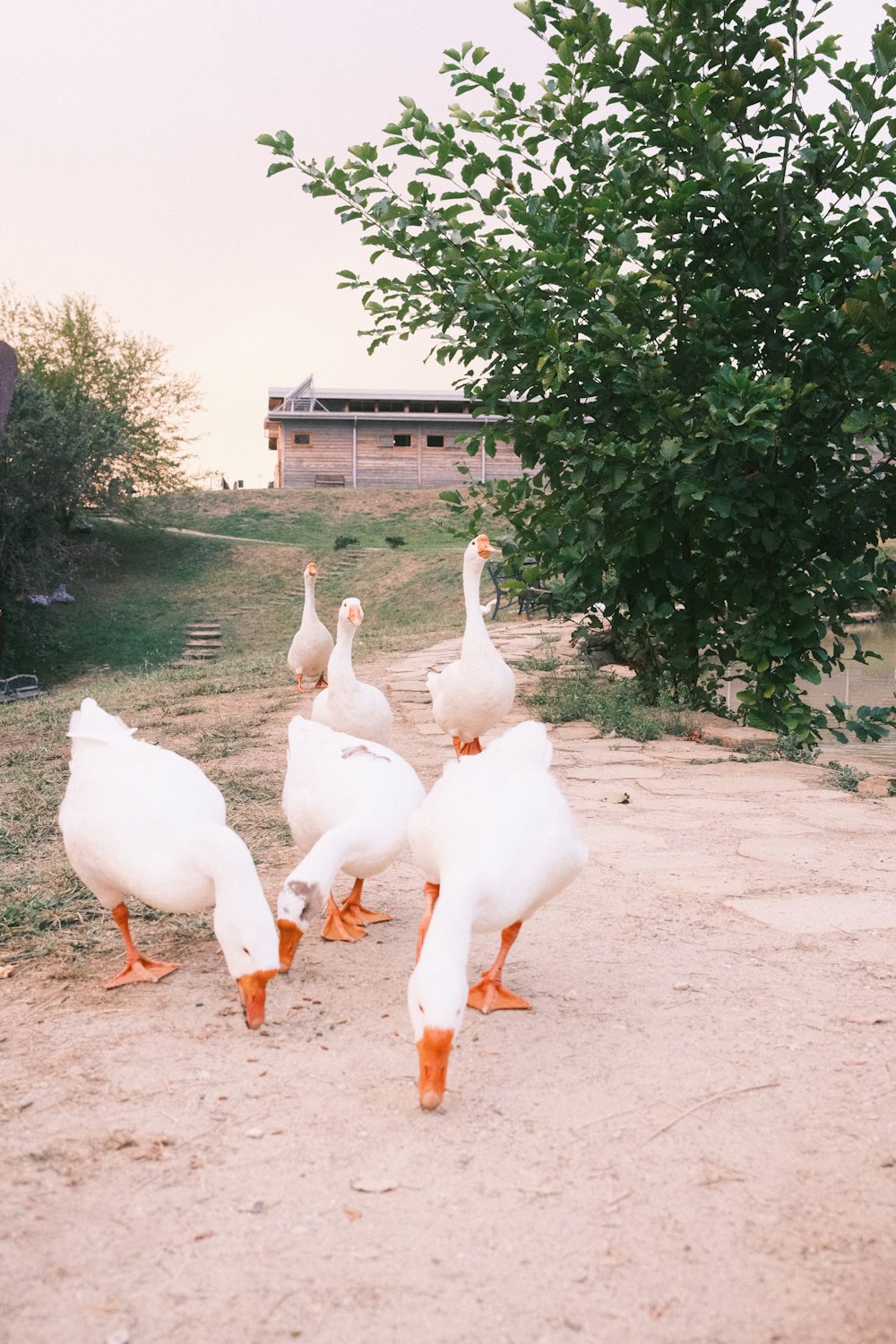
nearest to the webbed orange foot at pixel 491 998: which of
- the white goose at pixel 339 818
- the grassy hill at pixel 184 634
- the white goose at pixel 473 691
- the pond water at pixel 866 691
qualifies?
the white goose at pixel 339 818

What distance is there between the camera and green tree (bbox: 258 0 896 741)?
666 centimetres

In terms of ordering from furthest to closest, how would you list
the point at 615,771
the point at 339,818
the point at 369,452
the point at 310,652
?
1. the point at 369,452
2. the point at 310,652
3. the point at 615,771
4. the point at 339,818

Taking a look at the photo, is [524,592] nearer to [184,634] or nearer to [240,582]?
[184,634]

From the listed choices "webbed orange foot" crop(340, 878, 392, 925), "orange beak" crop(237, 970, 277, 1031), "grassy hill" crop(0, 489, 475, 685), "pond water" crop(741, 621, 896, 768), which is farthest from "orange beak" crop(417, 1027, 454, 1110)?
"grassy hill" crop(0, 489, 475, 685)

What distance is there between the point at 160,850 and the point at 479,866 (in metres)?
1.06

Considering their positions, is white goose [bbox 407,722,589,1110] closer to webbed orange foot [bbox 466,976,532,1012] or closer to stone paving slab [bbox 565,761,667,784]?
webbed orange foot [bbox 466,976,532,1012]

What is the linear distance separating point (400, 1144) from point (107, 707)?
792 centimetres

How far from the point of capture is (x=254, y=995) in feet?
9.78

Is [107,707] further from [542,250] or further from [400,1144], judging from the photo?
[400,1144]

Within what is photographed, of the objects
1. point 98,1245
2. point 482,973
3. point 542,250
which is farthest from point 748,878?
point 542,250

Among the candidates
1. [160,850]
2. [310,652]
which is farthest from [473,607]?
[160,850]

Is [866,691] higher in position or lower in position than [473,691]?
lower

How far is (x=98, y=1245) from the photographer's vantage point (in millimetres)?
2074

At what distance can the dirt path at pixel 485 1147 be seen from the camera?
1.91 meters
